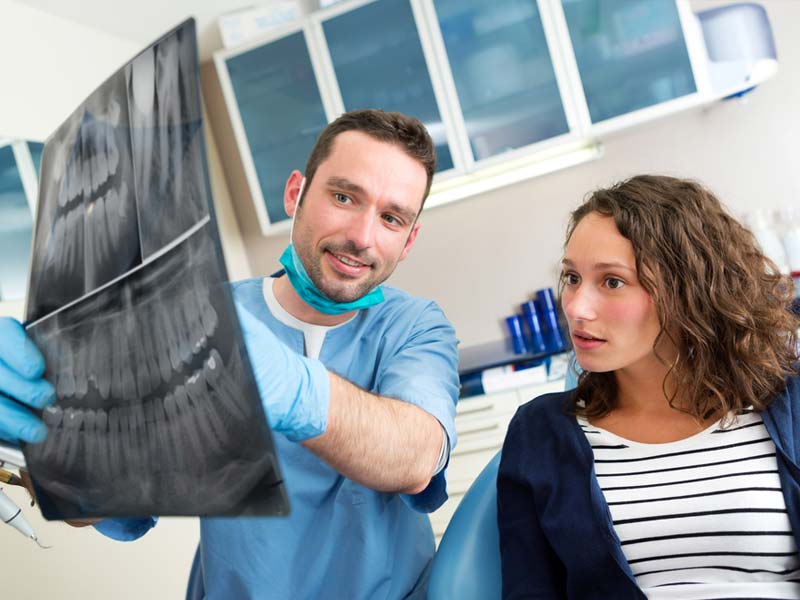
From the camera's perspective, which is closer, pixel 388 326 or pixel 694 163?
pixel 388 326

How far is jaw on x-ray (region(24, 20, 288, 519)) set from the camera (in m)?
0.53

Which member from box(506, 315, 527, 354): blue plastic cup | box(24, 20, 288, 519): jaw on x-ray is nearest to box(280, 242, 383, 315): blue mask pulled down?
box(24, 20, 288, 519): jaw on x-ray

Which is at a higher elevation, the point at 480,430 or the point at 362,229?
the point at 362,229

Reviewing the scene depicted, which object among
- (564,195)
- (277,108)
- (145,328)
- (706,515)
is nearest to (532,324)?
(564,195)

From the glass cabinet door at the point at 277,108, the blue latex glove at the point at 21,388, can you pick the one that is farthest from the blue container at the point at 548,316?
the blue latex glove at the point at 21,388

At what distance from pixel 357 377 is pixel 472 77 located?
2.28m

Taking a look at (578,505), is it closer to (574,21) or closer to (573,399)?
(573,399)

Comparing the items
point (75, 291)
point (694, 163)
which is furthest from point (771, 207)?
point (75, 291)

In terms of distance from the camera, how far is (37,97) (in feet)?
9.56

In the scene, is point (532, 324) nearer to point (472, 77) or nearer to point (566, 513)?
point (472, 77)

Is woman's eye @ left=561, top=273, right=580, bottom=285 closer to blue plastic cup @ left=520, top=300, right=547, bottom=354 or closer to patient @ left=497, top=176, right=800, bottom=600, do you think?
patient @ left=497, top=176, right=800, bottom=600

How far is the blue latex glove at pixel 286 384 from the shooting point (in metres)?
0.68

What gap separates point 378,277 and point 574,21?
2.24 meters

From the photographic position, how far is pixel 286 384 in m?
0.70
